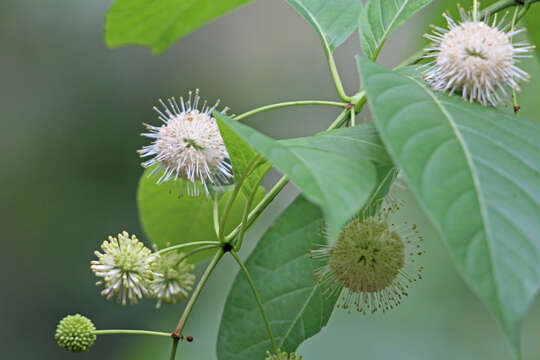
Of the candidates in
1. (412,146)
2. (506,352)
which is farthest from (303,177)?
(506,352)

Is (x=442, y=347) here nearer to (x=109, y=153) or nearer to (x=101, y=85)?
(x=109, y=153)

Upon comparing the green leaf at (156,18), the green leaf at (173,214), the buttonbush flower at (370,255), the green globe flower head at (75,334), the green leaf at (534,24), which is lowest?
the green globe flower head at (75,334)

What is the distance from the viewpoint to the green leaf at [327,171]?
682 millimetres

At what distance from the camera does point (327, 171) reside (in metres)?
0.75

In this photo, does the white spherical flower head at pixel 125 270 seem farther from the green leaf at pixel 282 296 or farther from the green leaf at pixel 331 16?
the green leaf at pixel 331 16

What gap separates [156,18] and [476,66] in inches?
44.2

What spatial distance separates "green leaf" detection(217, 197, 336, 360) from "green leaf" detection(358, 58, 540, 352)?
1.54 feet

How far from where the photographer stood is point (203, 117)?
1326mm

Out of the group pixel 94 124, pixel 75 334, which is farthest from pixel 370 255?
pixel 94 124

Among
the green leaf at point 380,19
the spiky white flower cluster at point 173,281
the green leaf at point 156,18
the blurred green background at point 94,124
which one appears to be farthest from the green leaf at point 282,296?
the blurred green background at point 94,124

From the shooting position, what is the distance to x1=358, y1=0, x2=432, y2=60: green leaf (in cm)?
127

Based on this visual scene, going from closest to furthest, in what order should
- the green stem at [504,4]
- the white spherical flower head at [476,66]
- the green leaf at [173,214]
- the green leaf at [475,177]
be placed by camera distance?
the green leaf at [475,177] < the white spherical flower head at [476,66] < the green stem at [504,4] < the green leaf at [173,214]

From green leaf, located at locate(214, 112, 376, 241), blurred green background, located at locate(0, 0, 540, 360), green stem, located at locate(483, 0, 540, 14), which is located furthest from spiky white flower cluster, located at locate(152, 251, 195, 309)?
blurred green background, located at locate(0, 0, 540, 360)

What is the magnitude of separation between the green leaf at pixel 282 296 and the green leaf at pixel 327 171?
46cm
